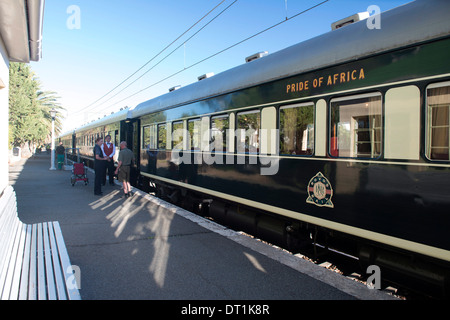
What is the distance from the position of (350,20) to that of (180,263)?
392 centimetres

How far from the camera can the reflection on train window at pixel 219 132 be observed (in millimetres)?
6194

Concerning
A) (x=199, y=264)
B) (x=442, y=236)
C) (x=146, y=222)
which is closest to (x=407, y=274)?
(x=442, y=236)

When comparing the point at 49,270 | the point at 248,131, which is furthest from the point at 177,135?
the point at 49,270

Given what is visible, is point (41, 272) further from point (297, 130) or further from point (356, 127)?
point (356, 127)

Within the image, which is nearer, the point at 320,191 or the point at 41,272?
the point at 41,272

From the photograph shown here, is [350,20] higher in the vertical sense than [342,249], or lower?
higher

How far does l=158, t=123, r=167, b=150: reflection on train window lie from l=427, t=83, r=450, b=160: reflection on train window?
23.2ft

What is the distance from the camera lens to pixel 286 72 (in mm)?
4711

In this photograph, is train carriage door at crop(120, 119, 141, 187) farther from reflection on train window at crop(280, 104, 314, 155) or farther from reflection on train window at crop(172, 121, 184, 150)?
reflection on train window at crop(280, 104, 314, 155)

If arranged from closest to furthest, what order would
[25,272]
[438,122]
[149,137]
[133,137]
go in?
[438,122]
[25,272]
[149,137]
[133,137]

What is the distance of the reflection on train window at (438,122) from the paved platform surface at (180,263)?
154cm

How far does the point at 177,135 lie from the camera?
8359 millimetres

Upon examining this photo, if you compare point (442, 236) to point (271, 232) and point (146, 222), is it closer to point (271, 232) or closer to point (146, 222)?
point (271, 232)

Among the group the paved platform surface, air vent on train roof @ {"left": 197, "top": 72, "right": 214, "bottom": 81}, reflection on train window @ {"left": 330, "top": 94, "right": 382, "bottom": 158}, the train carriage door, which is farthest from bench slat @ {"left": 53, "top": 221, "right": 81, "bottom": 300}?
the train carriage door
